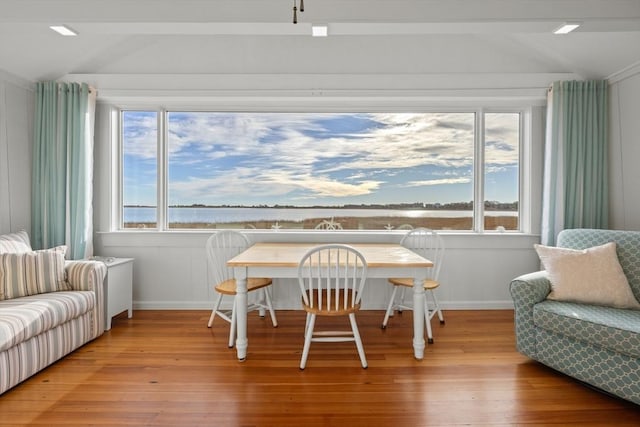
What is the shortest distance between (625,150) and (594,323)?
207 centimetres

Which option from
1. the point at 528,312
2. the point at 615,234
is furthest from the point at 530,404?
the point at 615,234

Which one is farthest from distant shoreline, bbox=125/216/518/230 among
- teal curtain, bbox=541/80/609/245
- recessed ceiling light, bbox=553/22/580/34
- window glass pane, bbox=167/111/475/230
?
recessed ceiling light, bbox=553/22/580/34

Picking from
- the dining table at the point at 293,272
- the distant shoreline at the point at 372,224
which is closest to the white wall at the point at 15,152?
the distant shoreline at the point at 372,224

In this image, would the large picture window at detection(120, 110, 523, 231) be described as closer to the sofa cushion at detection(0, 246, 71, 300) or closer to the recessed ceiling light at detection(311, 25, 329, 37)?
the sofa cushion at detection(0, 246, 71, 300)

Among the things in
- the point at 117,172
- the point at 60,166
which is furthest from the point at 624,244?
the point at 60,166

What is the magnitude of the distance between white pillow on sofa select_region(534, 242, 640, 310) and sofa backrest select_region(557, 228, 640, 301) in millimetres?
102

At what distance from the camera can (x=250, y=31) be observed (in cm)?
279

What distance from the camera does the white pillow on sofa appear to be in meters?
2.52

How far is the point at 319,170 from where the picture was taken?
161 inches

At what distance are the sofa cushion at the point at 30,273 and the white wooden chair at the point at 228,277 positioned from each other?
1.16 metres

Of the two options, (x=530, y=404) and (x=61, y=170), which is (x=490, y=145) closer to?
(x=530, y=404)

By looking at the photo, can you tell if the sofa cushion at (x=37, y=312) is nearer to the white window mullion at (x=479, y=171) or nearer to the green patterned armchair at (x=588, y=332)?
the green patterned armchair at (x=588, y=332)

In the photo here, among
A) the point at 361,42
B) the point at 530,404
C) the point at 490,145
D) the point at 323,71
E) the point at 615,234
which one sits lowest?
the point at 530,404

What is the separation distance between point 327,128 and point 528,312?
2.65 meters
